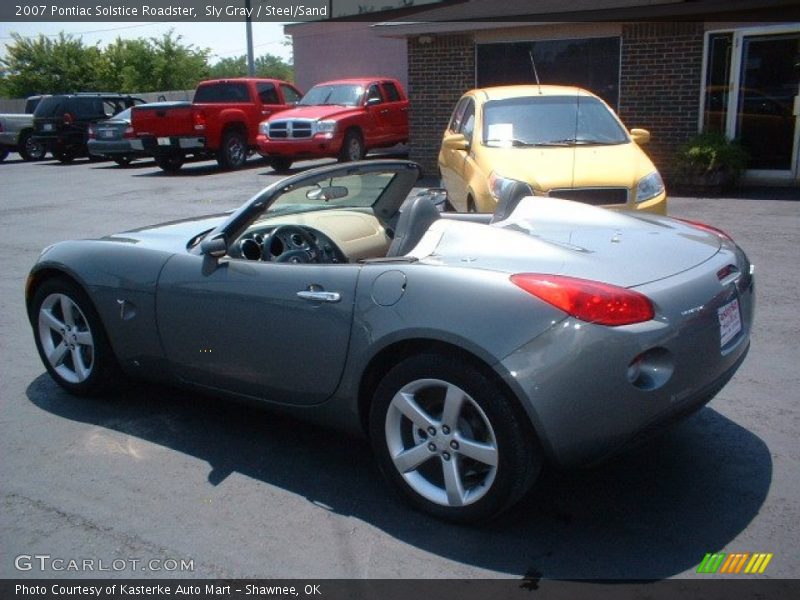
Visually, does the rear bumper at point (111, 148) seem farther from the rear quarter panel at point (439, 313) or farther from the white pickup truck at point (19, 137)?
the rear quarter panel at point (439, 313)

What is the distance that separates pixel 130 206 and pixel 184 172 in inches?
224

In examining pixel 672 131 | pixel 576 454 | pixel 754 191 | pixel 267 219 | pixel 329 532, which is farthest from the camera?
pixel 672 131

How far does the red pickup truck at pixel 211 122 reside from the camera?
57.8 ft

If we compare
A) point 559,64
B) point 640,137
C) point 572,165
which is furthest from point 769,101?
point 572,165

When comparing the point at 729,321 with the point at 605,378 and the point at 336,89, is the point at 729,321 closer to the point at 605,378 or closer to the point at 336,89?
the point at 605,378

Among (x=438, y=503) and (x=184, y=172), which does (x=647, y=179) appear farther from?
(x=184, y=172)

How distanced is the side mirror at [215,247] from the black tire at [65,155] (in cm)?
2058

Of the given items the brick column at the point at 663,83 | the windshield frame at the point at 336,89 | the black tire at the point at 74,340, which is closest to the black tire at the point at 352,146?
the windshield frame at the point at 336,89

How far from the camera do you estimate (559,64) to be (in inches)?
548

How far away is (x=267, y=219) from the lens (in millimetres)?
4234

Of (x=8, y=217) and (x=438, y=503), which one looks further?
(x=8, y=217)

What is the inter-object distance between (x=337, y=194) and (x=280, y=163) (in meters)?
13.6

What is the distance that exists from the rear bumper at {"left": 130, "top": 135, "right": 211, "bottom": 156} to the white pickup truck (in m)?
7.54

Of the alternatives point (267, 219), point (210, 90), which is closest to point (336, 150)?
point (210, 90)
